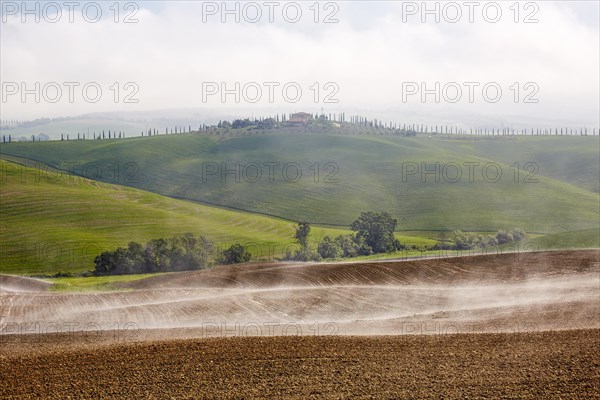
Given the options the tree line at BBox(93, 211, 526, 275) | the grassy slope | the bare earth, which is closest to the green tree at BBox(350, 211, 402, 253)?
the tree line at BBox(93, 211, 526, 275)

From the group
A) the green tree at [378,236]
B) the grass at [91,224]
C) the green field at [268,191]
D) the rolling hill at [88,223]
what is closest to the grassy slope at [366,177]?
the green field at [268,191]

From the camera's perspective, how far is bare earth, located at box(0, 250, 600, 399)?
14.9m

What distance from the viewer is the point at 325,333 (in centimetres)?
2150

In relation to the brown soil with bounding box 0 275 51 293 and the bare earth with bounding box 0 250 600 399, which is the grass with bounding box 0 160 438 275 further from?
the bare earth with bounding box 0 250 600 399

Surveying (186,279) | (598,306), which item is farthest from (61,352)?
(598,306)

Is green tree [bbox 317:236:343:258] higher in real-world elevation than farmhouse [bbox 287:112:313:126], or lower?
lower

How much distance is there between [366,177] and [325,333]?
8768 centimetres

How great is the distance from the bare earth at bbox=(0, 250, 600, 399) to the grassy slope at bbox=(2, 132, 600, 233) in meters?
53.1

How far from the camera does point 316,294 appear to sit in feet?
92.8

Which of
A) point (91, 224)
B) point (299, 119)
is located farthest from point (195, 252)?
point (299, 119)

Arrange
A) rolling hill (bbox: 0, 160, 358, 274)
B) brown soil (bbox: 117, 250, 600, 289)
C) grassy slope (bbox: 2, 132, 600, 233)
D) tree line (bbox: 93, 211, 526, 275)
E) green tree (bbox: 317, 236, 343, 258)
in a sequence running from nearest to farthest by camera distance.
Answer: brown soil (bbox: 117, 250, 600, 289)
tree line (bbox: 93, 211, 526, 275)
green tree (bbox: 317, 236, 343, 258)
rolling hill (bbox: 0, 160, 358, 274)
grassy slope (bbox: 2, 132, 600, 233)

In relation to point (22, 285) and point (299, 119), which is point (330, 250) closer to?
point (22, 285)

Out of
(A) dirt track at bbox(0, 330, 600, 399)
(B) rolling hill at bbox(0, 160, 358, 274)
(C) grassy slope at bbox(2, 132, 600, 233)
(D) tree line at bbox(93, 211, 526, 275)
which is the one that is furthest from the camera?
(C) grassy slope at bbox(2, 132, 600, 233)

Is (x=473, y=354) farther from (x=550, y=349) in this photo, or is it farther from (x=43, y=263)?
(x=43, y=263)
